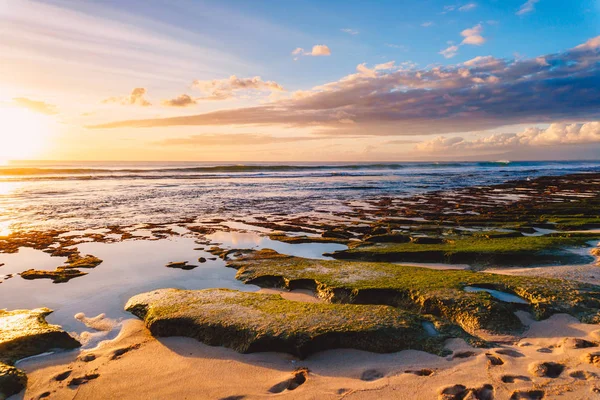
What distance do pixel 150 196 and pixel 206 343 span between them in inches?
966

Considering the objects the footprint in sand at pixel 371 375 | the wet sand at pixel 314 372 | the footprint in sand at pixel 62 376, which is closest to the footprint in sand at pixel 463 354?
the wet sand at pixel 314 372

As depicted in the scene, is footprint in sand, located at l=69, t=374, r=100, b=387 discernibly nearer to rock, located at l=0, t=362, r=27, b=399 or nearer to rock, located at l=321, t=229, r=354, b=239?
rock, located at l=0, t=362, r=27, b=399

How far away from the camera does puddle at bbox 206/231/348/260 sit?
1187cm

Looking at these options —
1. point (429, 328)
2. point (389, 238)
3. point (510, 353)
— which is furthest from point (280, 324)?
point (389, 238)

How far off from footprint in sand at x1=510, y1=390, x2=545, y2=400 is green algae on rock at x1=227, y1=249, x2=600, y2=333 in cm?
175

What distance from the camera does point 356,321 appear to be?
610 centimetres

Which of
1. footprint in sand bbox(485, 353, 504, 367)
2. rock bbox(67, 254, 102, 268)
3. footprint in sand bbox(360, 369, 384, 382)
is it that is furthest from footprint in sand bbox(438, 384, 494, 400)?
rock bbox(67, 254, 102, 268)

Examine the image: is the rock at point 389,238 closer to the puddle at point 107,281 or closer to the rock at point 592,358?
the puddle at point 107,281

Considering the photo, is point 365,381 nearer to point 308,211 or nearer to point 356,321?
point 356,321

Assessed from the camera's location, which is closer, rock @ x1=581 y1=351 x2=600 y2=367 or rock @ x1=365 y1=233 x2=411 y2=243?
rock @ x1=581 y1=351 x2=600 y2=367

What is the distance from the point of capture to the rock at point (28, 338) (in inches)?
227

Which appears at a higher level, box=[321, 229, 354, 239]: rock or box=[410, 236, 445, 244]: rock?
box=[410, 236, 445, 244]: rock

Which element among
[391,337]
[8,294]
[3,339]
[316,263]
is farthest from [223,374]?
[8,294]

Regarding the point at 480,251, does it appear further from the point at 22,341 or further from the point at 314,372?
the point at 22,341
